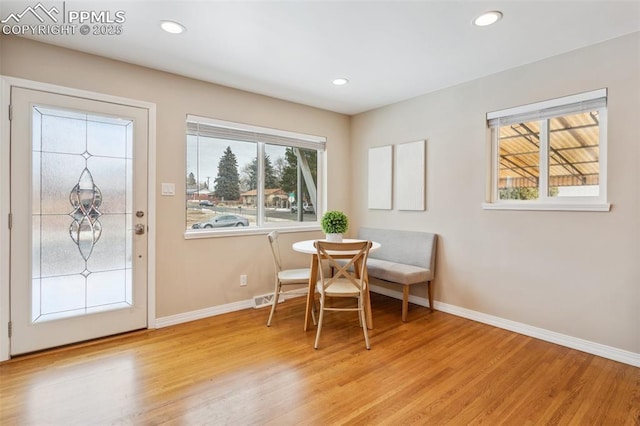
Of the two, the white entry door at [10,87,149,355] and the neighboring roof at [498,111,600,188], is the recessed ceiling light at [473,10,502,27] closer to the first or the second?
the neighboring roof at [498,111,600,188]

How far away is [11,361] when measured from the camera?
8.00 feet

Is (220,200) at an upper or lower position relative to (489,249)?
upper

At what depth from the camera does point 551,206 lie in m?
2.85

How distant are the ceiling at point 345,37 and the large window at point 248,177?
2.09ft

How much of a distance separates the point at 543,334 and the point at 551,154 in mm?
1670

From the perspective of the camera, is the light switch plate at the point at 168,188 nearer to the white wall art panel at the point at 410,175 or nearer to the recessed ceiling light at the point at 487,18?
the white wall art panel at the point at 410,175

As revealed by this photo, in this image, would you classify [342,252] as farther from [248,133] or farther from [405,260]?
[248,133]

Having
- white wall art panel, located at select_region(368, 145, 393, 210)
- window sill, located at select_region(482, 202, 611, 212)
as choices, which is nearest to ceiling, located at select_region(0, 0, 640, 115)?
white wall art panel, located at select_region(368, 145, 393, 210)

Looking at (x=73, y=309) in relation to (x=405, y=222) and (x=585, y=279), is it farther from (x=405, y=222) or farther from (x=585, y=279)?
(x=585, y=279)

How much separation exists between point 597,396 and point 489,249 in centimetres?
148

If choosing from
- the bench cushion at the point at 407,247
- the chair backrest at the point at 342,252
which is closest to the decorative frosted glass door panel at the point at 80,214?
the chair backrest at the point at 342,252

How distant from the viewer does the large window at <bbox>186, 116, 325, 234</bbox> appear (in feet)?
11.5

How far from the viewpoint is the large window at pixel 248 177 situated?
3.49m

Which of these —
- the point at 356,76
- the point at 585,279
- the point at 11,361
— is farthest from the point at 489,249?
the point at 11,361
